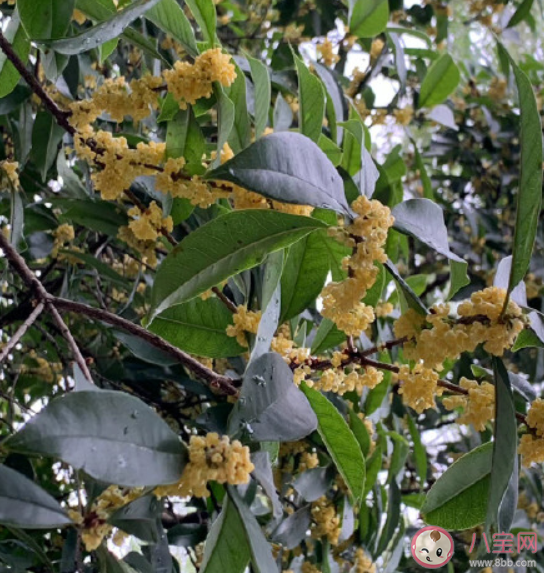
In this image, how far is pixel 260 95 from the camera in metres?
0.94

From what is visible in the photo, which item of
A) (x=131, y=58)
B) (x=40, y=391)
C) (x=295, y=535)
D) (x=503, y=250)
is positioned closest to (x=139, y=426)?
(x=295, y=535)

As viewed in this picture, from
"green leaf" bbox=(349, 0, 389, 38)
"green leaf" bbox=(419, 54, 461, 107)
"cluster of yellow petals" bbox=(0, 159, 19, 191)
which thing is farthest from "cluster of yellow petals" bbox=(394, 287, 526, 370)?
"green leaf" bbox=(419, 54, 461, 107)

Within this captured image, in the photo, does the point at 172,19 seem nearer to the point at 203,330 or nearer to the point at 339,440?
the point at 203,330

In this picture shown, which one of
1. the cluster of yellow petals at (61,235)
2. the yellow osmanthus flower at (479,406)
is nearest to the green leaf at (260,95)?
the yellow osmanthus flower at (479,406)

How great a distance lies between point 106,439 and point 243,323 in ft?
1.12

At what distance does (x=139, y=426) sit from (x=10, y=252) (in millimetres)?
395

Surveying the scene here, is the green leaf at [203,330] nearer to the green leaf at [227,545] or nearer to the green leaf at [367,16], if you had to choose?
the green leaf at [227,545]

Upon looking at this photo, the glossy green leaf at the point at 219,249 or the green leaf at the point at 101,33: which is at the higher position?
the green leaf at the point at 101,33

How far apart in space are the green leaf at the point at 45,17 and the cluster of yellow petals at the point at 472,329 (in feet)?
1.85

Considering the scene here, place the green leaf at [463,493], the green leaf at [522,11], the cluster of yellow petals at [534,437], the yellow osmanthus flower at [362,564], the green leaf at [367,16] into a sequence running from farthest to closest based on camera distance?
the green leaf at [522,11] < the green leaf at [367,16] < the yellow osmanthus flower at [362,564] < the green leaf at [463,493] < the cluster of yellow petals at [534,437]

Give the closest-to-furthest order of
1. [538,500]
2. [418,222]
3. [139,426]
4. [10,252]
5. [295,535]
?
[139,426], [418,222], [10,252], [295,535], [538,500]

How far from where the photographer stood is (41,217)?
4.66 ft

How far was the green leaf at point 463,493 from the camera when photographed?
0.89 m

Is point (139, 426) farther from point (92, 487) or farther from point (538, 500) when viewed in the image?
point (538, 500)
